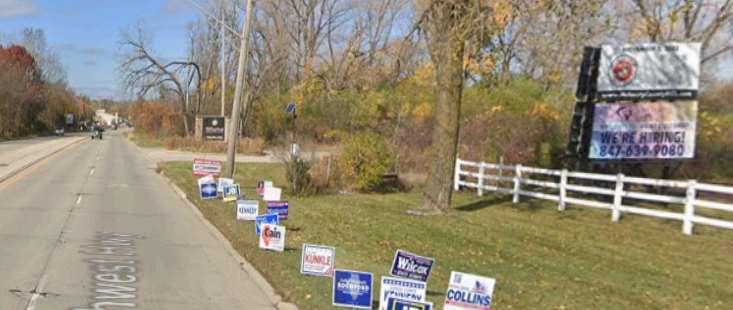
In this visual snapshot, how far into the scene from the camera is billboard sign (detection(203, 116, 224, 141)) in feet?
154

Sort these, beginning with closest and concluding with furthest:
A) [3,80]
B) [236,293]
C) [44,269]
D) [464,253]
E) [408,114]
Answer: [236,293], [44,269], [464,253], [408,114], [3,80]

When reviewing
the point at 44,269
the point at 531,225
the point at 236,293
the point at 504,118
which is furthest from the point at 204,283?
the point at 504,118

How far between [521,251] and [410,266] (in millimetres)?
5680

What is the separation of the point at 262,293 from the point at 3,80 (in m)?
78.8

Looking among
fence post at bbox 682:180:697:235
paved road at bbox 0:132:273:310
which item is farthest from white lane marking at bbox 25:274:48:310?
fence post at bbox 682:180:697:235

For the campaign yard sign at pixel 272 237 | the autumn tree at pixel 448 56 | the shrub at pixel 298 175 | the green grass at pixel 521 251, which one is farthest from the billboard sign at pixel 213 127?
the campaign yard sign at pixel 272 237

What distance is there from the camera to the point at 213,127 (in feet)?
155

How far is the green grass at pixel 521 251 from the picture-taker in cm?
898

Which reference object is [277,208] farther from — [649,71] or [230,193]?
[649,71]

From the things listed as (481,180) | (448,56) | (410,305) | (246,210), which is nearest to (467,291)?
(410,305)

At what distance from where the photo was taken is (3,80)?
253 ft

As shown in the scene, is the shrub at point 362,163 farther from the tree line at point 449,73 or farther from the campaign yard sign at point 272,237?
the campaign yard sign at point 272,237

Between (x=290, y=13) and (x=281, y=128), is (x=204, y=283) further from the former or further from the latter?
(x=290, y=13)

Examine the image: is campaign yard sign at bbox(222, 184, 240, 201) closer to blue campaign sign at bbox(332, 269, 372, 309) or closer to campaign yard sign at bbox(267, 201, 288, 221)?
campaign yard sign at bbox(267, 201, 288, 221)
